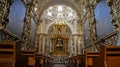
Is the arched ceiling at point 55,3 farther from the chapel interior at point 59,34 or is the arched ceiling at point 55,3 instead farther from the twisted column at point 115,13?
the twisted column at point 115,13

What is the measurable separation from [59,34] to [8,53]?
79.6ft

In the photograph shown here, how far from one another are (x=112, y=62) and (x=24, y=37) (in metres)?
7.83

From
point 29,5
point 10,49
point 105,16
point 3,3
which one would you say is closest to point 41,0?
point 29,5

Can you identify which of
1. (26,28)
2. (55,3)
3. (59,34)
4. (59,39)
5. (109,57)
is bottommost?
(109,57)

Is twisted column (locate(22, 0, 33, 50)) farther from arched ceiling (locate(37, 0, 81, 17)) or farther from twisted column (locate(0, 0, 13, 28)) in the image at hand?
arched ceiling (locate(37, 0, 81, 17))

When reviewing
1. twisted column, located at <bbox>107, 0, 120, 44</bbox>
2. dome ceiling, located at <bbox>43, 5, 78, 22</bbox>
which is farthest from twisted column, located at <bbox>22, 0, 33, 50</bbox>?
dome ceiling, located at <bbox>43, 5, 78, 22</bbox>

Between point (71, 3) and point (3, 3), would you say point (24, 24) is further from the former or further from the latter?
point (71, 3)

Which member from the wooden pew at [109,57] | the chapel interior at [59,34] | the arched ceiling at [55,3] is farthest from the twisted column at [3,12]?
the arched ceiling at [55,3]

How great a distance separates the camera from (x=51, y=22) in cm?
2722

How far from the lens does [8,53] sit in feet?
11.6

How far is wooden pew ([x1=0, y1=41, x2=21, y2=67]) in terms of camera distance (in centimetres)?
334

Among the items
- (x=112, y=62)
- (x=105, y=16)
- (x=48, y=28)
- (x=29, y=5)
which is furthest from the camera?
(x=48, y=28)

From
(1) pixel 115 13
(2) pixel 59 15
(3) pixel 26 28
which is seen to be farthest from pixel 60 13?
(1) pixel 115 13

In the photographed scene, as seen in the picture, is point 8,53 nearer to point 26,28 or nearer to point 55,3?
point 26,28
